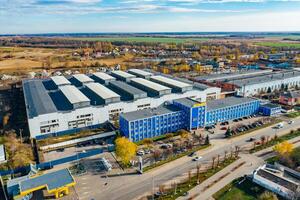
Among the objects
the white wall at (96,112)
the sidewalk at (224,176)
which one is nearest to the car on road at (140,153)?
the sidewalk at (224,176)

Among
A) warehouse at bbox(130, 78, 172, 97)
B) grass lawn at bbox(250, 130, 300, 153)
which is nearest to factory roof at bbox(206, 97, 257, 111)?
warehouse at bbox(130, 78, 172, 97)

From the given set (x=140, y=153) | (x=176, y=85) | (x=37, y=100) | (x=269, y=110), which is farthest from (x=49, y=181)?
(x=269, y=110)

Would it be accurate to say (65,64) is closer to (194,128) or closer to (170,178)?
(194,128)

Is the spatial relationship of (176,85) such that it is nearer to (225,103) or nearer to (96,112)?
(225,103)

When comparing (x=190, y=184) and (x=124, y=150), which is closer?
(x=190, y=184)

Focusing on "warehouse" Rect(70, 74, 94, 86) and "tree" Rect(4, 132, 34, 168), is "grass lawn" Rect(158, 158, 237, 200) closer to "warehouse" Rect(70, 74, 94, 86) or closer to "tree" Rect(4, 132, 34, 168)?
"tree" Rect(4, 132, 34, 168)

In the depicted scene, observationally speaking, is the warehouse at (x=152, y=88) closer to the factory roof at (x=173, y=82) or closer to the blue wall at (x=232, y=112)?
the factory roof at (x=173, y=82)
